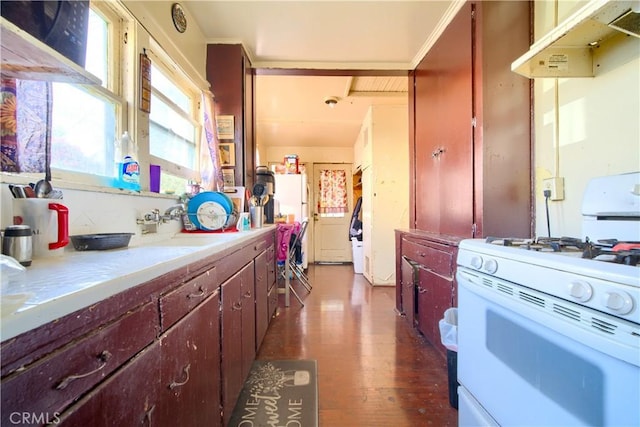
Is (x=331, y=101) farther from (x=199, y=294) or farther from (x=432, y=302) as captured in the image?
(x=199, y=294)

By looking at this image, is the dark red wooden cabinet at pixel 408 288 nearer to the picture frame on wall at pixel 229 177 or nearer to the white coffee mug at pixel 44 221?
the picture frame on wall at pixel 229 177

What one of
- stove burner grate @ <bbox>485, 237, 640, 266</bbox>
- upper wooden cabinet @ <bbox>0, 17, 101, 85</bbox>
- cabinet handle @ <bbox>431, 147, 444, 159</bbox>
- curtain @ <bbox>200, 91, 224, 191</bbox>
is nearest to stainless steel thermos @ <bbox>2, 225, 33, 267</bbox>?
upper wooden cabinet @ <bbox>0, 17, 101, 85</bbox>

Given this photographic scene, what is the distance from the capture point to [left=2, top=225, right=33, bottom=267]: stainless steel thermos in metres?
0.69

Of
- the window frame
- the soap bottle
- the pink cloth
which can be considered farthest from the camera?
the pink cloth

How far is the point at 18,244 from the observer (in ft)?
2.30

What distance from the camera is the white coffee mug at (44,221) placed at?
2.67ft

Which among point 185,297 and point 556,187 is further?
point 556,187

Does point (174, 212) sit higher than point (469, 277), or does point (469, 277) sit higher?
point (174, 212)

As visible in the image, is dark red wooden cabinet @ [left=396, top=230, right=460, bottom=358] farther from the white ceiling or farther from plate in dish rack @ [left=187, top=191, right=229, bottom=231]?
the white ceiling

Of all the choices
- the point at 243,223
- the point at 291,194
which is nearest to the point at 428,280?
the point at 243,223

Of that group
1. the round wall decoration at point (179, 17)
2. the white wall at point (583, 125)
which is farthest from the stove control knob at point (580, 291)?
the round wall decoration at point (179, 17)

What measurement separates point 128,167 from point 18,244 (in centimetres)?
69

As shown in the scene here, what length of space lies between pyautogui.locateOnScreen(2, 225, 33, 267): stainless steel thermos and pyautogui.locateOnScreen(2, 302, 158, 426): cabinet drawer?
37 cm

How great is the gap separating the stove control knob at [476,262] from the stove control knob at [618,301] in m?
0.43
